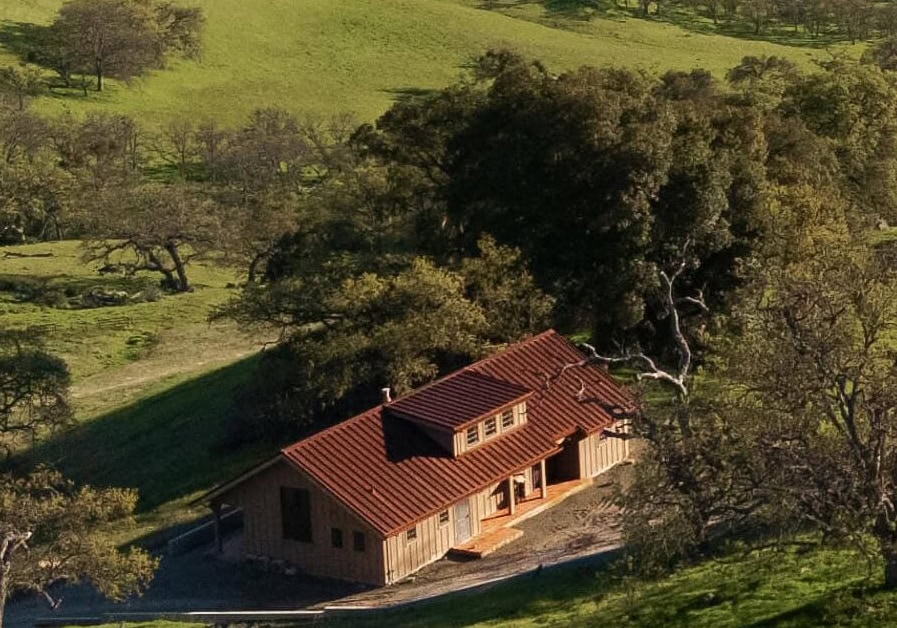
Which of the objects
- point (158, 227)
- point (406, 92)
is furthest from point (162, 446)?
point (406, 92)

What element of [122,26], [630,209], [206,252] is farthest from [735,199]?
[122,26]

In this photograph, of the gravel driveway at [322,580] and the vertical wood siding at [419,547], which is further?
the vertical wood siding at [419,547]

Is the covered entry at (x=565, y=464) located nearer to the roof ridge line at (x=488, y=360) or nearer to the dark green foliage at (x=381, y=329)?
the roof ridge line at (x=488, y=360)

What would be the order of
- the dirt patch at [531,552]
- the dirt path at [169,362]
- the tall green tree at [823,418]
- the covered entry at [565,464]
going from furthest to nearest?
the dirt path at [169,362] → the covered entry at [565,464] → the dirt patch at [531,552] → the tall green tree at [823,418]

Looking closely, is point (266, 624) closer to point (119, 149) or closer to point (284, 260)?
point (284, 260)

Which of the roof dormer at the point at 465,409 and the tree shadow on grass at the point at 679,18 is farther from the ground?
the tree shadow on grass at the point at 679,18

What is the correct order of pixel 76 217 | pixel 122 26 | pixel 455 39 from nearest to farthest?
pixel 76 217 < pixel 122 26 < pixel 455 39

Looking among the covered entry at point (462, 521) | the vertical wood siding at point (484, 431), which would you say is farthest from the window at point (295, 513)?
the vertical wood siding at point (484, 431)
